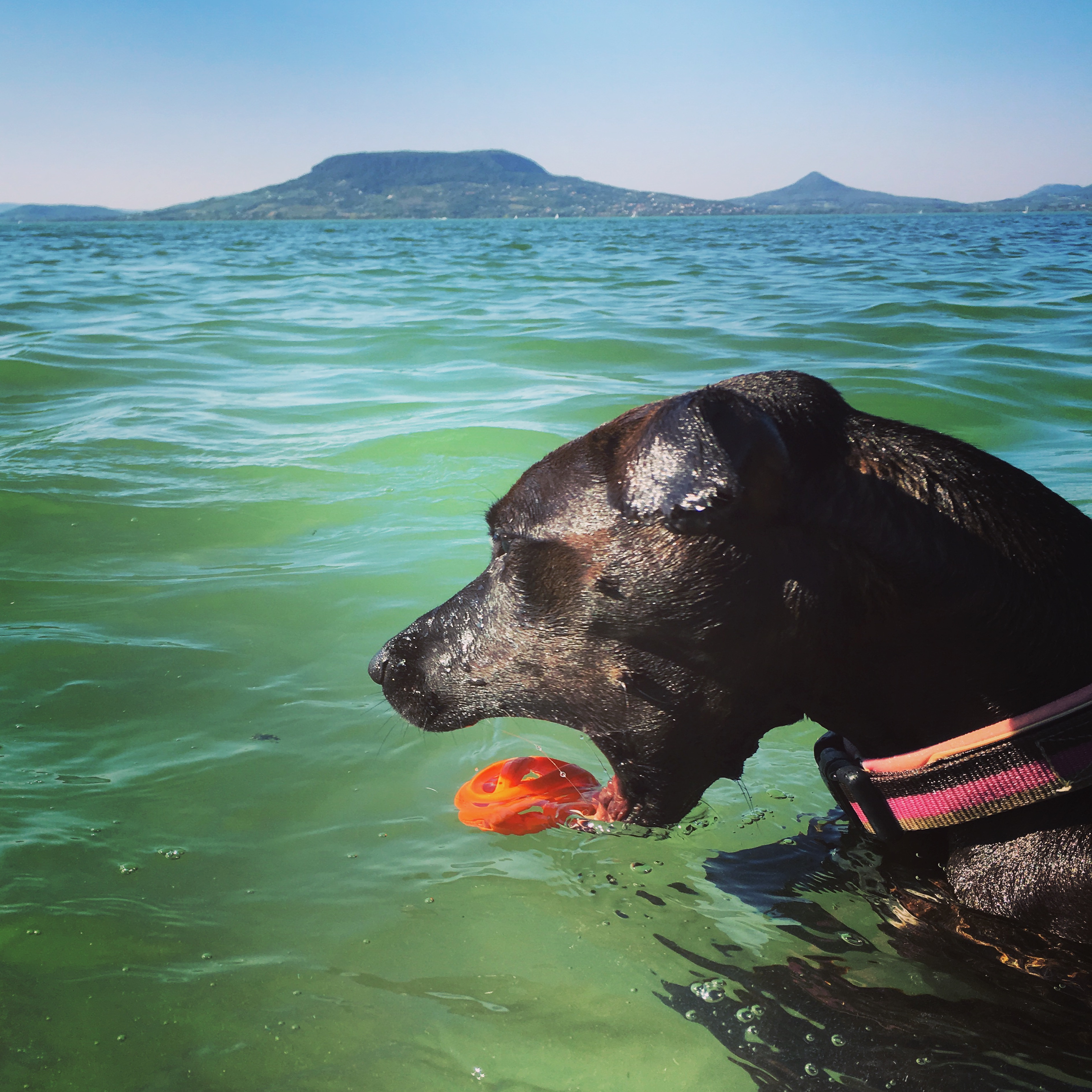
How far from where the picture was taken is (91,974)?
2.44 metres

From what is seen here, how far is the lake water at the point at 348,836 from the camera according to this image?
7.44 feet

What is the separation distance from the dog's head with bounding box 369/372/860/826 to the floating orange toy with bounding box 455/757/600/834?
0.26 meters

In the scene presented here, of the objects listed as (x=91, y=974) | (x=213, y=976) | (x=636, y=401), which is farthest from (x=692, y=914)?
(x=636, y=401)

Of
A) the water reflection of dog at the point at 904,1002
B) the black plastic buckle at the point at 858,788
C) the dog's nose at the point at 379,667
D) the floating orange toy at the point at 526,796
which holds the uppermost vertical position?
the dog's nose at the point at 379,667

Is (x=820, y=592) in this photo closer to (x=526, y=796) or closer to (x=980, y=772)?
(x=980, y=772)

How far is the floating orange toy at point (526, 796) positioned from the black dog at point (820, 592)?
0.68m

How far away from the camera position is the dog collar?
212 cm

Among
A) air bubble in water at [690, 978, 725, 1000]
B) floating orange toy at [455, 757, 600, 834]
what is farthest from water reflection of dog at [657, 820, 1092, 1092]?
floating orange toy at [455, 757, 600, 834]

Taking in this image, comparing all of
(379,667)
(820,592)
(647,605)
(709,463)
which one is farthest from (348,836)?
(709,463)

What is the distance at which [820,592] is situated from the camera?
2184mm

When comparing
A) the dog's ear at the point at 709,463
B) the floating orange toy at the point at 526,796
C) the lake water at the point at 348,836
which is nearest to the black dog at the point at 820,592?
the dog's ear at the point at 709,463

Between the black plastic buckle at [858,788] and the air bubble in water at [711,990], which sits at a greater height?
the black plastic buckle at [858,788]

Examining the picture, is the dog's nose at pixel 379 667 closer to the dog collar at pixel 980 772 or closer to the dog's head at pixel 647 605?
the dog's head at pixel 647 605

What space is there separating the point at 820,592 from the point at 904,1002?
1.08 metres
